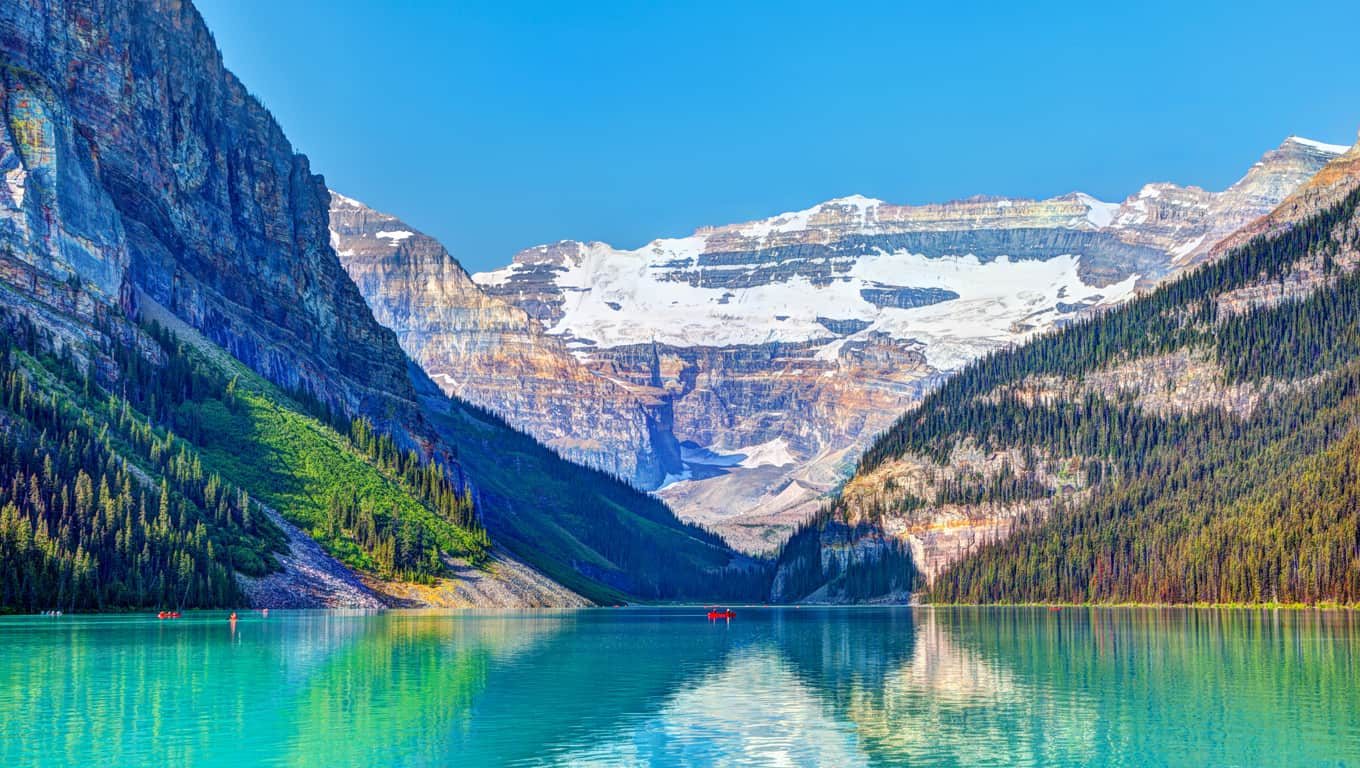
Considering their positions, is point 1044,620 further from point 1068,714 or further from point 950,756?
point 950,756

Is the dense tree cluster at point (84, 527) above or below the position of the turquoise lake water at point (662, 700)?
above

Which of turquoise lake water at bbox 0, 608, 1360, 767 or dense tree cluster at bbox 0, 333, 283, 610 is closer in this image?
turquoise lake water at bbox 0, 608, 1360, 767

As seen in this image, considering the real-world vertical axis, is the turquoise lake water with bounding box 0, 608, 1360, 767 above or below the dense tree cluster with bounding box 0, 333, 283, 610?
below

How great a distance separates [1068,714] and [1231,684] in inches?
717

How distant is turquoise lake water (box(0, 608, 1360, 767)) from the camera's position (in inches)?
2393

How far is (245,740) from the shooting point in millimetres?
62438

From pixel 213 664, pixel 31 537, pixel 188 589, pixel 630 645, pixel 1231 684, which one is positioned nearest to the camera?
pixel 1231 684

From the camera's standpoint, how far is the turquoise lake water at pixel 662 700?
6078 cm

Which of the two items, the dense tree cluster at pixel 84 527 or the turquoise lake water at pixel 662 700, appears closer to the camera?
the turquoise lake water at pixel 662 700

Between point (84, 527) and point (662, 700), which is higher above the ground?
point (84, 527)

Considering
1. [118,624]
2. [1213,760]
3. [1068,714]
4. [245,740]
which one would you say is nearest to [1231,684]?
[1068,714]

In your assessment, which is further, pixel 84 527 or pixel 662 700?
pixel 84 527

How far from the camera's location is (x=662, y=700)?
80.8m

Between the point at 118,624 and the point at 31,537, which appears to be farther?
the point at 31,537
